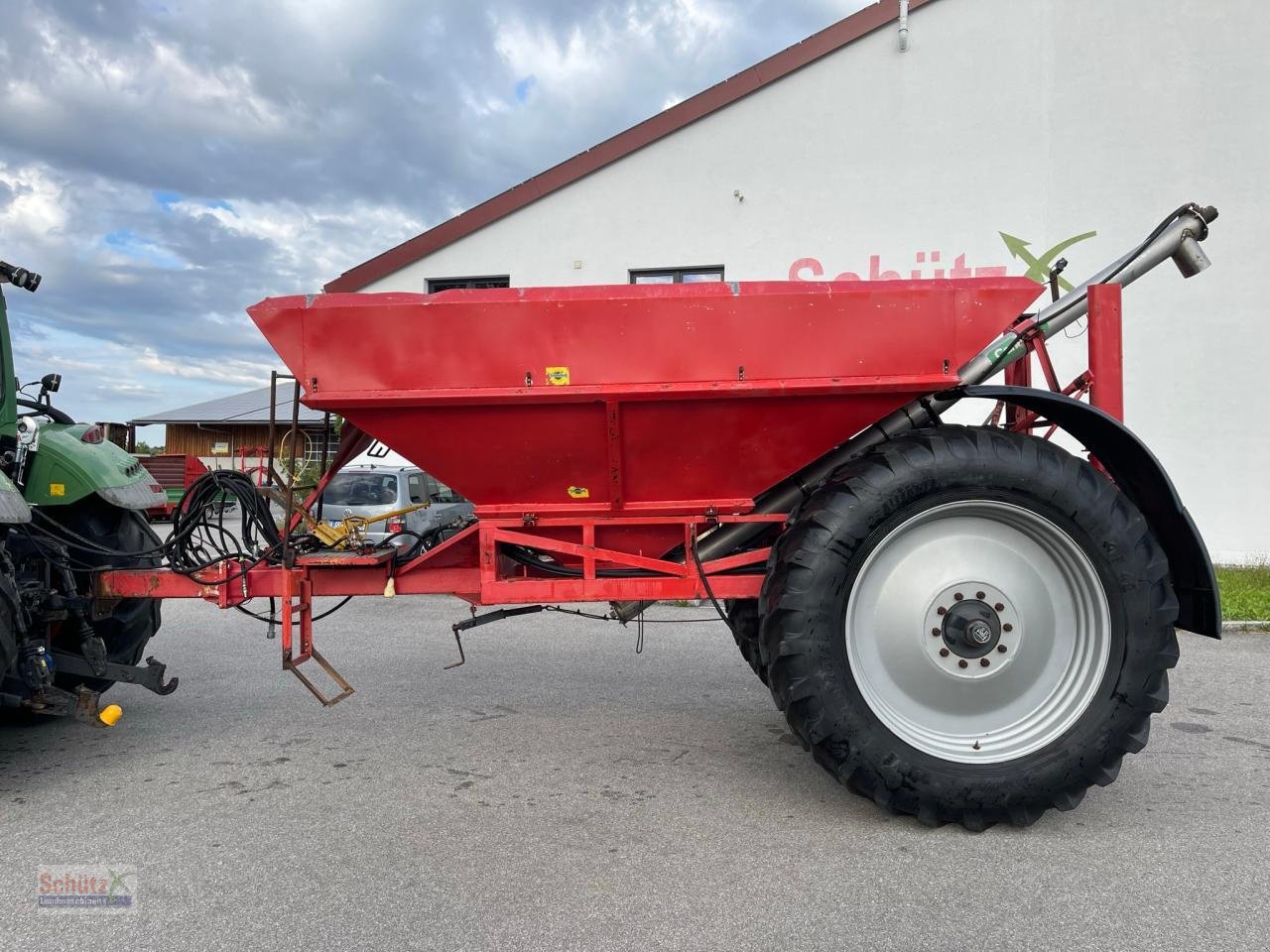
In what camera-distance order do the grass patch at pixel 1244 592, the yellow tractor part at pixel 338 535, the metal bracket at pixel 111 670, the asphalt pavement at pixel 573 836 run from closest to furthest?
1. the asphalt pavement at pixel 573 836
2. the metal bracket at pixel 111 670
3. the yellow tractor part at pixel 338 535
4. the grass patch at pixel 1244 592

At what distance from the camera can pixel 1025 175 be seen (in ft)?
32.6

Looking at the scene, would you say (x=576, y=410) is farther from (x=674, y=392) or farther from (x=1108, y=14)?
(x=1108, y=14)

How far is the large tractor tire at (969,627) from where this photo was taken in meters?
3.06

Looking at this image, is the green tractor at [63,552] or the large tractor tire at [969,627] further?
the green tractor at [63,552]

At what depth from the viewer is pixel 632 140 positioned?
10.4 m

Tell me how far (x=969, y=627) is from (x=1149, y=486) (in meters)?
0.98

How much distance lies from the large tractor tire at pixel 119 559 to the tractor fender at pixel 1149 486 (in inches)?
163

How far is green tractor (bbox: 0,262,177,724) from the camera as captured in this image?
3.59 m

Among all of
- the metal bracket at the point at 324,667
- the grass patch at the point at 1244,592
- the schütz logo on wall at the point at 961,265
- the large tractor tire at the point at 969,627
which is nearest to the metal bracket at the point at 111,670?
the metal bracket at the point at 324,667

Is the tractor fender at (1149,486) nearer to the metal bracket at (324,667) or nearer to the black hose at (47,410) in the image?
the metal bracket at (324,667)

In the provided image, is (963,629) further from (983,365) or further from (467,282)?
(467,282)

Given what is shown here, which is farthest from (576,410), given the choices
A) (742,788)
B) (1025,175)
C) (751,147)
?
(1025,175)

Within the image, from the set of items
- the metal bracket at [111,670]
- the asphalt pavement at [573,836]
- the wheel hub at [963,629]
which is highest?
the wheel hub at [963,629]

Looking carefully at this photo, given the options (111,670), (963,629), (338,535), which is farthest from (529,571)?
(111,670)
